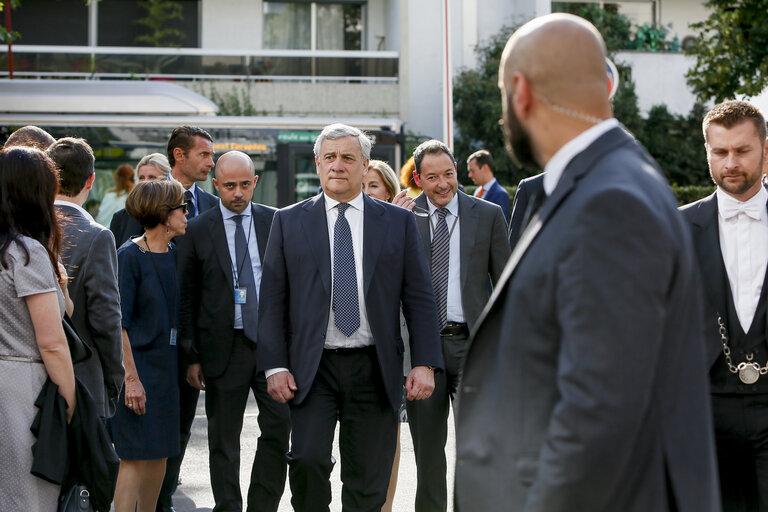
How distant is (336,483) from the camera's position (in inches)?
302

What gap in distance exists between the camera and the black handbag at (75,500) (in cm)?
411

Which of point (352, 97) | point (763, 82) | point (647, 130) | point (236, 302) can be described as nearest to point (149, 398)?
point (236, 302)

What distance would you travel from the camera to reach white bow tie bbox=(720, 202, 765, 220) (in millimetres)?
4387

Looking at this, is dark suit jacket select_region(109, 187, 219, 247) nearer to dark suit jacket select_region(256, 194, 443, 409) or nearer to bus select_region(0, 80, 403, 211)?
dark suit jacket select_region(256, 194, 443, 409)

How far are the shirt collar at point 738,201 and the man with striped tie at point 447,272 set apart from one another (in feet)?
6.58

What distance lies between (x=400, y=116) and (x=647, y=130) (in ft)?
21.4

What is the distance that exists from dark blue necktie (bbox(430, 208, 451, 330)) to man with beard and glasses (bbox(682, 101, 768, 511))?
2.06 m

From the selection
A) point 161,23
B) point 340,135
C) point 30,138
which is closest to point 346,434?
point 340,135

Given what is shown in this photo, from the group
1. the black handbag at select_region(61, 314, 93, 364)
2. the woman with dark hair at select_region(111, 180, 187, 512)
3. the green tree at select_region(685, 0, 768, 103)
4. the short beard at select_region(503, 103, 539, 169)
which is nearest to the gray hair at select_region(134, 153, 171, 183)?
the woman with dark hair at select_region(111, 180, 187, 512)

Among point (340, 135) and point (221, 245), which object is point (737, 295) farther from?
point (221, 245)

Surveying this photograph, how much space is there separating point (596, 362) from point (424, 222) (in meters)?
4.39

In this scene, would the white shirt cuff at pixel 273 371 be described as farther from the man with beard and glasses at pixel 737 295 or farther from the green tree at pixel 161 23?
the green tree at pixel 161 23

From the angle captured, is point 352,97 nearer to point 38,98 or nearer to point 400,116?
point 400,116

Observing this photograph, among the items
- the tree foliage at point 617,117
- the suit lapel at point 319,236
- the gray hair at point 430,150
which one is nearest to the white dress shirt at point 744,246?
the suit lapel at point 319,236
